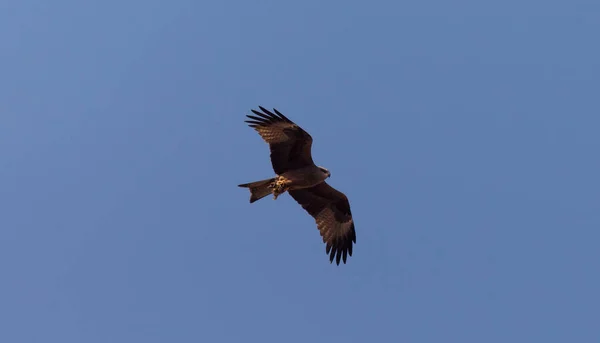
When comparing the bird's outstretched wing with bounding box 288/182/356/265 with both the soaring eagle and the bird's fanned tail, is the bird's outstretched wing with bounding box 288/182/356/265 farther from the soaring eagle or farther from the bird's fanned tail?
the bird's fanned tail

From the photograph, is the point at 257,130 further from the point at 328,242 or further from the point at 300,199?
the point at 328,242

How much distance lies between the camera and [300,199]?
14.3m

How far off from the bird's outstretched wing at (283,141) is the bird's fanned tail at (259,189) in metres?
0.39

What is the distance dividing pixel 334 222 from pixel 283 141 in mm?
2499

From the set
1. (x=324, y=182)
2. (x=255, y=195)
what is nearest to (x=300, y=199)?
(x=324, y=182)

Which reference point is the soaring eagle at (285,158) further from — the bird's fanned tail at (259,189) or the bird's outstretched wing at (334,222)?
the bird's outstretched wing at (334,222)

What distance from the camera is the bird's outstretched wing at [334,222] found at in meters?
14.5

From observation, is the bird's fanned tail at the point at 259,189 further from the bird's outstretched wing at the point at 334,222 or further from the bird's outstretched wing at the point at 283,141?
the bird's outstretched wing at the point at 334,222

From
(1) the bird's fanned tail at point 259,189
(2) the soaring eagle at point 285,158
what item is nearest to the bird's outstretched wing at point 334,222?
(2) the soaring eagle at point 285,158

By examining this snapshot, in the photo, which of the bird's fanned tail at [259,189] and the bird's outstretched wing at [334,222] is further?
the bird's outstretched wing at [334,222]

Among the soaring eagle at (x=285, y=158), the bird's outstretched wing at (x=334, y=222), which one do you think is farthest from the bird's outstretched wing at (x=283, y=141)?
the bird's outstretched wing at (x=334, y=222)

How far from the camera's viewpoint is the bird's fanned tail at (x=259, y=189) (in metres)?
12.9

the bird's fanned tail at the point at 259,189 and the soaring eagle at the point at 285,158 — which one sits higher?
the soaring eagle at the point at 285,158

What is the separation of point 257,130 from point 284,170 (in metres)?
0.89
